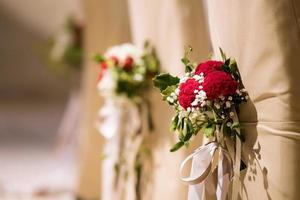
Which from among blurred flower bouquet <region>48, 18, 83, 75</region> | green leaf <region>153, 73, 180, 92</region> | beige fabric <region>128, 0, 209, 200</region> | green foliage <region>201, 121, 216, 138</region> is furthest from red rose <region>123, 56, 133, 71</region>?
blurred flower bouquet <region>48, 18, 83, 75</region>

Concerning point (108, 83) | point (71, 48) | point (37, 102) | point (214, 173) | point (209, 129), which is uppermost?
point (37, 102)

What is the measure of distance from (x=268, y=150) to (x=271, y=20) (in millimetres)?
281

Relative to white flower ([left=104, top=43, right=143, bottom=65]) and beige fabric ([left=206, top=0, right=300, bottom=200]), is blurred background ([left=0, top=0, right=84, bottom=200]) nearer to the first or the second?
white flower ([left=104, top=43, right=143, bottom=65])

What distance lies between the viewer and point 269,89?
3.11ft

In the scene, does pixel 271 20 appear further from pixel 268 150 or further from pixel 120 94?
pixel 120 94

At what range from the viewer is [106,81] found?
1719 mm

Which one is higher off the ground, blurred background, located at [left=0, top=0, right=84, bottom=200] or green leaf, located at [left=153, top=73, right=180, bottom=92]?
blurred background, located at [left=0, top=0, right=84, bottom=200]

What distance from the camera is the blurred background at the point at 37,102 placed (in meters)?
3.27

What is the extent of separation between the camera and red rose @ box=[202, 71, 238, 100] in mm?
962

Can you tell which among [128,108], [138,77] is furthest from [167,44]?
[128,108]

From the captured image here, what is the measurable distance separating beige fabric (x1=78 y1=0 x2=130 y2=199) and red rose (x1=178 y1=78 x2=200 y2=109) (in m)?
1.49

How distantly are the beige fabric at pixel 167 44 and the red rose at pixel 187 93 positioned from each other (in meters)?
0.26

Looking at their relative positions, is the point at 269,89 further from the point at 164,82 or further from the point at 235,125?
the point at 164,82

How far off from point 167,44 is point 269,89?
0.63 meters
